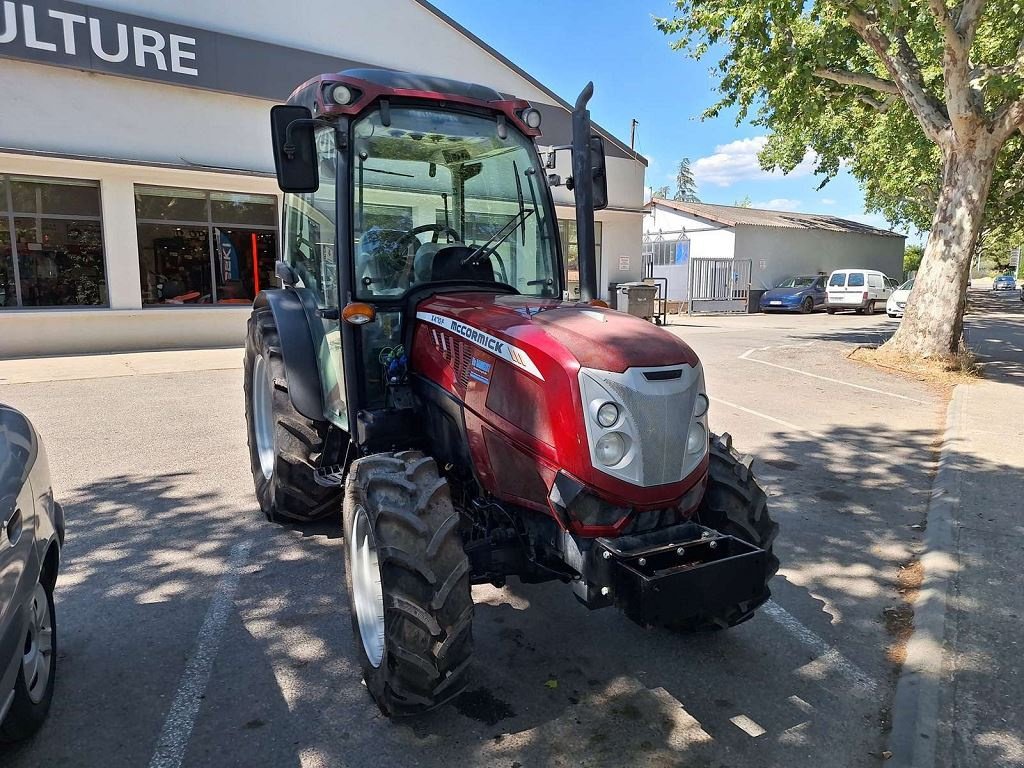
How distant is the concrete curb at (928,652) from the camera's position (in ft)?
8.81

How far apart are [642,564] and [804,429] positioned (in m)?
6.02

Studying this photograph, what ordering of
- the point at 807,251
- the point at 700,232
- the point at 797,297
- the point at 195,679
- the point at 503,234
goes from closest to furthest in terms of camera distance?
the point at 195,679 → the point at 503,234 → the point at 797,297 → the point at 700,232 → the point at 807,251

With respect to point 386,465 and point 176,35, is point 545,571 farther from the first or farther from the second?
point 176,35

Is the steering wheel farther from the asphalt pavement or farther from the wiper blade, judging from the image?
the asphalt pavement

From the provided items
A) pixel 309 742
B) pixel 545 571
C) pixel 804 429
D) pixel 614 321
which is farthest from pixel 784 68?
pixel 309 742

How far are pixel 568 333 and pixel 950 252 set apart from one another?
445 inches

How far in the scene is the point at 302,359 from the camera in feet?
13.6

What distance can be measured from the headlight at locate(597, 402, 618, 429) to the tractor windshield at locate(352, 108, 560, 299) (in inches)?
54.9

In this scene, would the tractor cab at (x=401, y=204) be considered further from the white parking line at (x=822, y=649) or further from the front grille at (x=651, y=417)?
the white parking line at (x=822, y=649)

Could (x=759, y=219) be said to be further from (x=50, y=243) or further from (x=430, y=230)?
(x=430, y=230)

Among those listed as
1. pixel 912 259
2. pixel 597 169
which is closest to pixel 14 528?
pixel 597 169

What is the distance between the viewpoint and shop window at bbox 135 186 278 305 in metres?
13.3

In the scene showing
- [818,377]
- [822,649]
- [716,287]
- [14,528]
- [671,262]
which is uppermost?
[671,262]

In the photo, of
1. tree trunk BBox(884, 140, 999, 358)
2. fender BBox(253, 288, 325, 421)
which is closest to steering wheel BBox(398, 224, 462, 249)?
fender BBox(253, 288, 325, 421)
